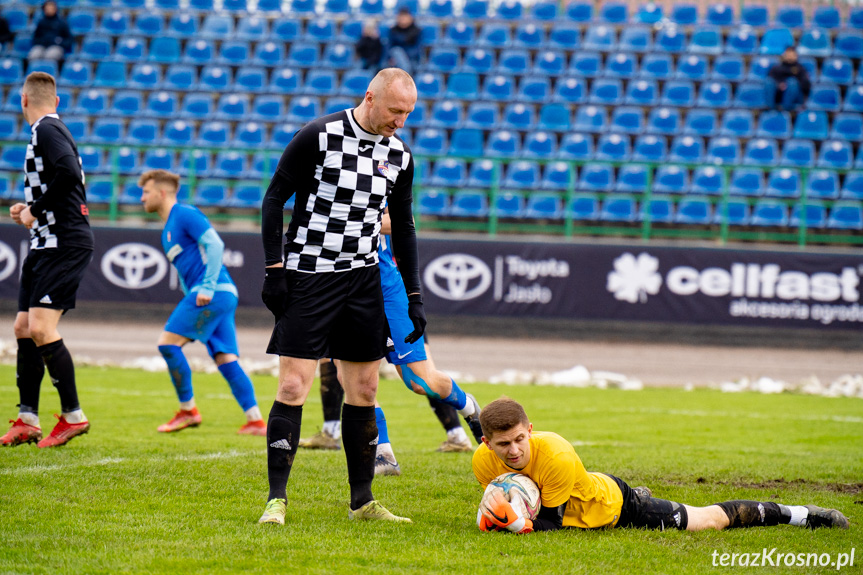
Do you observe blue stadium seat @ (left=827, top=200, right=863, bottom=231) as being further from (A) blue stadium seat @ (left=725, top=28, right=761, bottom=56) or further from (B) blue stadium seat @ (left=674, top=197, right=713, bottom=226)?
(A) blue stadium seat @ (left=725, top=28, right=761, bottom=56)

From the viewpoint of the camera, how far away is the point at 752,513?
459 centimetres

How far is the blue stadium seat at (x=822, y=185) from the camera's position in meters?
16.7

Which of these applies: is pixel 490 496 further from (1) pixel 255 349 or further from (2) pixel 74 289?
(1) pixel 255 349

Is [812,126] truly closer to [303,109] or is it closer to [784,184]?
[784,184]

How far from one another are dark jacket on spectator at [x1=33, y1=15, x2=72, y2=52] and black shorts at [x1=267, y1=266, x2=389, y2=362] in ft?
58.0

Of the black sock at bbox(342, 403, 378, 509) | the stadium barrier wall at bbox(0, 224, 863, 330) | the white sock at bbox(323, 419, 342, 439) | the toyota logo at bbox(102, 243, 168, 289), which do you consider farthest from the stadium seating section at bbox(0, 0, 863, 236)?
the black sock at bbox(342, 403, 378, 509)

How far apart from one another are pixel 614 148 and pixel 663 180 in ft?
4.31

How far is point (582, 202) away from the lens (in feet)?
54.7

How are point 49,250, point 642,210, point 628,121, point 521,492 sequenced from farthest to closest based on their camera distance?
point 628,121, point 642,210, point 49,250, point 521,492

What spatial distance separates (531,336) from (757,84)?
791 cm

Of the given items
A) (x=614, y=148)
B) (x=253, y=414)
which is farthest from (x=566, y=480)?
(x=614, y=148)

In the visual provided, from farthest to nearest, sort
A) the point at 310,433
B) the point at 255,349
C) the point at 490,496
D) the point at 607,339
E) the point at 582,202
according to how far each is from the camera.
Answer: the point at 582,202
the point at 607,339
the point at 255,349
the point at 310,433
the point at 490,496

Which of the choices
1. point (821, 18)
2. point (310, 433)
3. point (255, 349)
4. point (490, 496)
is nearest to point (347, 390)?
point (490, 496)


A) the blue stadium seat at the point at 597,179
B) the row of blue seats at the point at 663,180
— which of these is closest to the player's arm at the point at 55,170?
the row of blue seats at the point at 663,180
